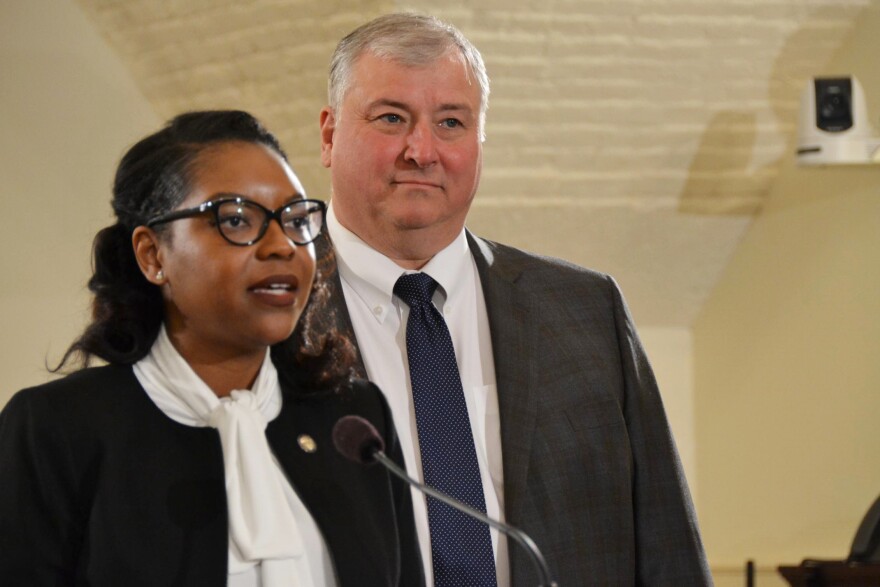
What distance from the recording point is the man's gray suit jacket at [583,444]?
217 centimetres

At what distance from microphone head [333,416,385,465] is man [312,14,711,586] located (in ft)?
2.57

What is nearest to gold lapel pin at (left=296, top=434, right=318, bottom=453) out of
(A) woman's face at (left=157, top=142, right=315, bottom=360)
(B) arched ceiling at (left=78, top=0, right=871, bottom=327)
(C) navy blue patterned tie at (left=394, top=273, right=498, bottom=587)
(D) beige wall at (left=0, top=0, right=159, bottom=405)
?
(A) woman's face at (left=157, top=142, right=315, bottom=360)

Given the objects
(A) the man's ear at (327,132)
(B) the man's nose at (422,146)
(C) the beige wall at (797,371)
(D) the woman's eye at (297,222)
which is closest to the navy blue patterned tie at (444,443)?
(B) the man's nose at (422,146)

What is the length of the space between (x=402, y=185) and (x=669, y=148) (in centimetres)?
249

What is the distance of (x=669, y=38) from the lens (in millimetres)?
4270

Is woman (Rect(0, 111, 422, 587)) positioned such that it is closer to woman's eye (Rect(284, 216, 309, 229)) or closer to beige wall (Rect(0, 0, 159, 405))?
woman's eye (Rect(284, 216, 309, 229))

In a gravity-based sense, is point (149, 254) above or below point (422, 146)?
below

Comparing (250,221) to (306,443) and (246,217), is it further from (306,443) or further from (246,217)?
(306,443)

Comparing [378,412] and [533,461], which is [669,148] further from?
[378,412]

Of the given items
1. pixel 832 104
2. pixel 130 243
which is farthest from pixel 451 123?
pixel 832 104

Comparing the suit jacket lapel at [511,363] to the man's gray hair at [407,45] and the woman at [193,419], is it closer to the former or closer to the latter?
the man's gray hair at [407,45]

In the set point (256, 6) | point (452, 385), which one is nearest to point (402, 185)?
point (452, 385)

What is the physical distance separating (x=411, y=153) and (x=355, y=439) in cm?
100

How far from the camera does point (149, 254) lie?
58.2 inches
